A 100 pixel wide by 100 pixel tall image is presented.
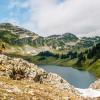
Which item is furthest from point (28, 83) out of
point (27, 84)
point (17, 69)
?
point (17, 69)

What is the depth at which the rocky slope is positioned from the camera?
71.0ft

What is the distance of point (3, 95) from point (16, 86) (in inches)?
118

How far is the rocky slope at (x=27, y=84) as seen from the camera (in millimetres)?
21641

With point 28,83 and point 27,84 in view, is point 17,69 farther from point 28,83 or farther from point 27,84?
point 27,84

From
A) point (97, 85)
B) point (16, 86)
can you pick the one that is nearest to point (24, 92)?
point (16, 86)

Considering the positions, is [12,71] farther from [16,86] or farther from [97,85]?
[97,85]

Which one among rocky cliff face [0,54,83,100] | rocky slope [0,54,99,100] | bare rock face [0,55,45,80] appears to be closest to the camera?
rocky slope [0,54,99,100]

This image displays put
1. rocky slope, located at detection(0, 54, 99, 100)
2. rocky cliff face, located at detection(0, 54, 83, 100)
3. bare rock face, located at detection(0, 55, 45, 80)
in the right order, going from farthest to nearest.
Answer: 1. bare rock face, located at detection(0, 55, 45, 80)
2. rocky cliff face, located at detection(0, 54, 83, 100)
3. rocky slope, located at detection(0, 54, 99, 100)

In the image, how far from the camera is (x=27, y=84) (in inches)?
982

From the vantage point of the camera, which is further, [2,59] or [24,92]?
[2,59]

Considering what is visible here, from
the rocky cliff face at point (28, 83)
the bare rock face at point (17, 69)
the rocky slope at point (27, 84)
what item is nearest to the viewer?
the rocky slope at point (27, 84)

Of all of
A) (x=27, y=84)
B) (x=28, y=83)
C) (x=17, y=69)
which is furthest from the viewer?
(x=17, y=69)

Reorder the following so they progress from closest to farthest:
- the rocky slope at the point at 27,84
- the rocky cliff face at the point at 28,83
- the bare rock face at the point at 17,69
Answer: the rocky slope at the point at 27,84 → the rocky cliff face at the point at 28,83 → the bare rock face at the point at 17,69

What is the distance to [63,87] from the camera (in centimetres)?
2953
